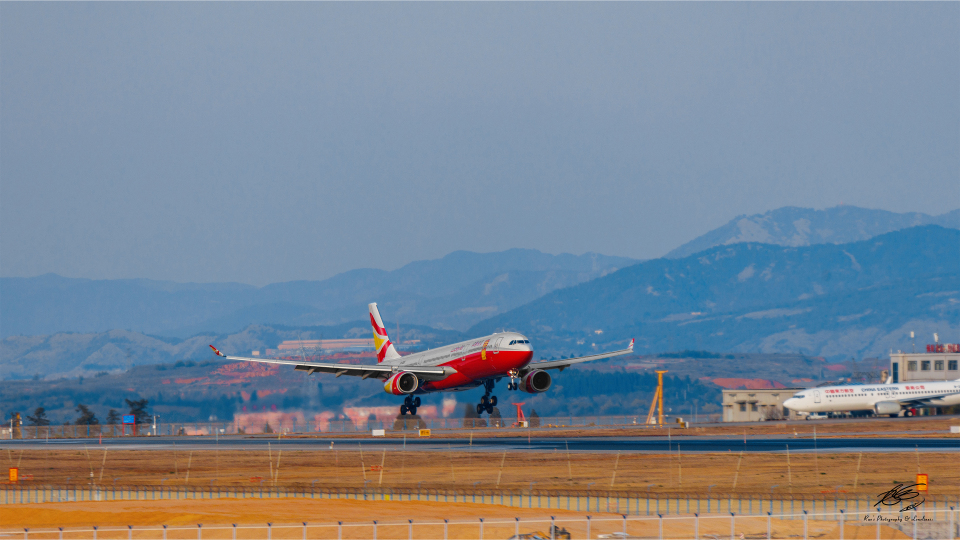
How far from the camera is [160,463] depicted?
70000mm

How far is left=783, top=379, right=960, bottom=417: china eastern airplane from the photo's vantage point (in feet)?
438

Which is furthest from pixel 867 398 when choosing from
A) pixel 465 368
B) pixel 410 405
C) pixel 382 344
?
pixel 465 368

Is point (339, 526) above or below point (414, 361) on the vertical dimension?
below

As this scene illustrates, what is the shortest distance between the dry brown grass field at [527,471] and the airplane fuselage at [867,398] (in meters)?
71.7

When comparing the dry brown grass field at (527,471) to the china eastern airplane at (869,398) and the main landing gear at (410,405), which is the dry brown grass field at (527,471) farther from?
the china eastern airplane at (869,398)

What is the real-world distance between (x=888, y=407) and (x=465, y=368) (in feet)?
210

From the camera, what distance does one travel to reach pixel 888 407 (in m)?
131

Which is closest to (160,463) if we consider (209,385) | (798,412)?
(798,412)

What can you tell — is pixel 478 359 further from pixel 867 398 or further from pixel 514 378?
pixel 867 398

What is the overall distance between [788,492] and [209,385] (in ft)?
507

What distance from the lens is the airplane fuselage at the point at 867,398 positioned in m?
134

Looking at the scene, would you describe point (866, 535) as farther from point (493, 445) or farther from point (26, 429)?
point (26, 429)

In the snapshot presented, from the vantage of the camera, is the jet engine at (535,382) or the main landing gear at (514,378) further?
the jet engine at (535,382)

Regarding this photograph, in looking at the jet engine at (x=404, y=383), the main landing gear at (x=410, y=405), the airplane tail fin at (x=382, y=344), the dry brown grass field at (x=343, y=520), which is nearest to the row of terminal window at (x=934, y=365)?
the airplane tail fin at (x=382, y=344)
